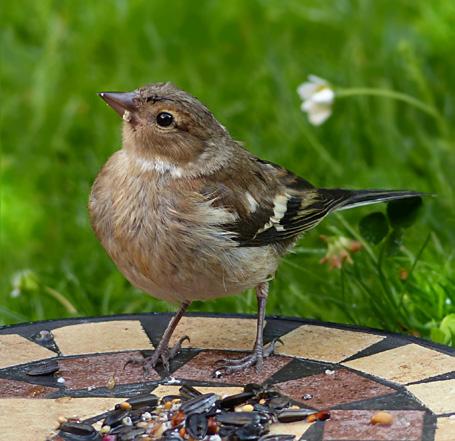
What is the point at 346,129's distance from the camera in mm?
6348

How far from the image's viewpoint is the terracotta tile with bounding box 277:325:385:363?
12.0 feet

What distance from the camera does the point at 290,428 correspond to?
9.93 feet

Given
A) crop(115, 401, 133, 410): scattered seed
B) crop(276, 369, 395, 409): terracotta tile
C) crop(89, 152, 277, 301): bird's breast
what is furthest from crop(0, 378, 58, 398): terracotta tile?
crop(276, 369, 395, 409): terracotta tile

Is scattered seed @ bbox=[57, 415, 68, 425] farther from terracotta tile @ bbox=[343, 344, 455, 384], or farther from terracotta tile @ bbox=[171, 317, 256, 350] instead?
Result: terracotta tile @ bbox=[343, 344, 455, 384]

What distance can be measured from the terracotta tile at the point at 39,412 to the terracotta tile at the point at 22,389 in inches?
1.7

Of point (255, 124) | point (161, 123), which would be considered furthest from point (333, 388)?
point (255, 124)

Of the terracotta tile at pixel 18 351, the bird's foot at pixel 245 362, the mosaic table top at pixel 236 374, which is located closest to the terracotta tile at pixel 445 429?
the mosaic table top at pixel 236 374

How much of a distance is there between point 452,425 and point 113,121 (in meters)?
4.31

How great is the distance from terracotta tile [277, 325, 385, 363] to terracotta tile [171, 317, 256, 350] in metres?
0.15

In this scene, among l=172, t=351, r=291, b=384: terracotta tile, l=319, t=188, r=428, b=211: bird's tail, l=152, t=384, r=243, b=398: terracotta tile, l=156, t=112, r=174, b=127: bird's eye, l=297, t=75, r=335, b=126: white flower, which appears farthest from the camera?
l=297, t=75, r=335, b=126: white flower

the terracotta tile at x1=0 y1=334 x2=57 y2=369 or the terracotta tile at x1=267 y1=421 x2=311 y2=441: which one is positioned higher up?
the terracotta tile at x1=0 y1=334 x2=57 y2=369

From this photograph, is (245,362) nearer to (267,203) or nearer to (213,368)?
(213,368)

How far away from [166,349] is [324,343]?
1.76 feet

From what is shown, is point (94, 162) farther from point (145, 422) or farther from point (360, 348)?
point (145, 422)
